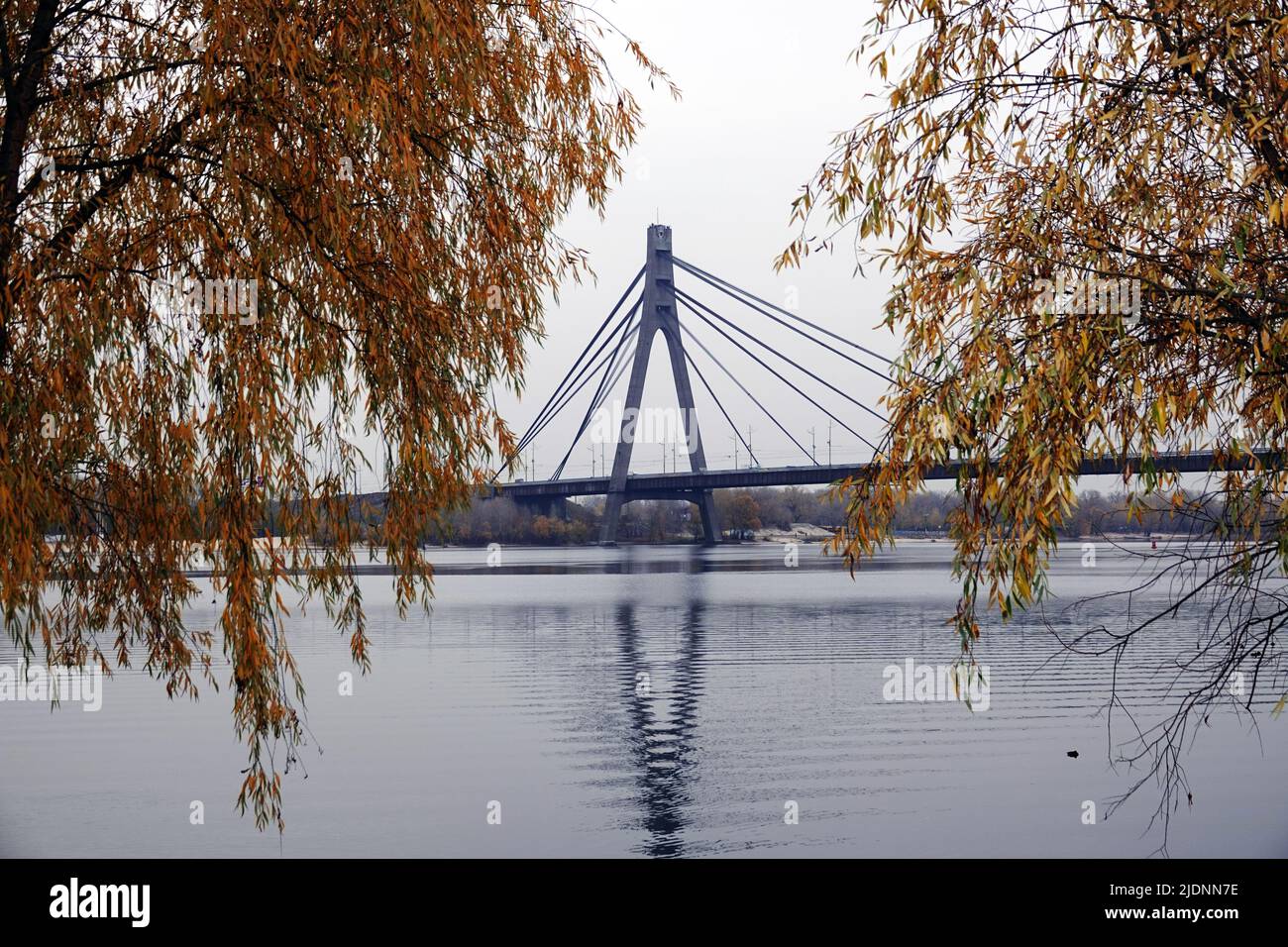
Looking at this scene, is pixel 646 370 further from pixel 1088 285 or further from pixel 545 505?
pixel 1088 285

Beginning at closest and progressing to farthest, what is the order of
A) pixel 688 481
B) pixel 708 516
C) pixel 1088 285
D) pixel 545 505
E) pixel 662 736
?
pixel 1088 285 → pixel 662 736 → pixel 688 481 → pixel 708 516 → pixel 545 505

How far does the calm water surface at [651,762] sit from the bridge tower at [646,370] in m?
26.5

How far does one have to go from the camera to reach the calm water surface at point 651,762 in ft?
28.5

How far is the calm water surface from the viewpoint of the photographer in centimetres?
867

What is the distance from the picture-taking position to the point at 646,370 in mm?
49250

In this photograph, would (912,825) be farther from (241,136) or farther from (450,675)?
(450,675)

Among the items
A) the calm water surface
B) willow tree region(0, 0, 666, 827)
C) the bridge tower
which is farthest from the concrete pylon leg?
willow tree region(0, 0, 666, 827)

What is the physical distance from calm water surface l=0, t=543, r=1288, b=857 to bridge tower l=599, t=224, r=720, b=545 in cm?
2650

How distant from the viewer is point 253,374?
446cm

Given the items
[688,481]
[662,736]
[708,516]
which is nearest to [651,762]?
[662,736]

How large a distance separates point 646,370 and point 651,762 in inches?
1525

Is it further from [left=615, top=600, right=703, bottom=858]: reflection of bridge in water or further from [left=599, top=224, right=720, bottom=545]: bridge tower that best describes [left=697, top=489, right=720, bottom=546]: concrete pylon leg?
[left=615, top=600, right=703, bottom=858]: reflection of bridge in water
